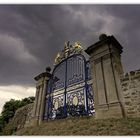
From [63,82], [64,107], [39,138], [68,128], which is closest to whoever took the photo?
[39,138]

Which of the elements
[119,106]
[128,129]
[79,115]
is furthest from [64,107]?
[128,129]

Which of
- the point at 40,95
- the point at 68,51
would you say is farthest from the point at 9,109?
the point at 68,51

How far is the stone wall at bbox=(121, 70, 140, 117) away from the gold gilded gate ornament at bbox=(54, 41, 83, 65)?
7.23 feet

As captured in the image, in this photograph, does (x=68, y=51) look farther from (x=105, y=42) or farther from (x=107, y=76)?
(x=107, y=76)

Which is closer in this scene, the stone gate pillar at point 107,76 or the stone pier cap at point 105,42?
the stone gate pillar at point 107,76

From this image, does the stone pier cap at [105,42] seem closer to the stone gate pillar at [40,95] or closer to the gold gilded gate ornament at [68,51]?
the gold gilded gate ornament at [68,51]

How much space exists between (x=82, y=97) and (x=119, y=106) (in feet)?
4.84

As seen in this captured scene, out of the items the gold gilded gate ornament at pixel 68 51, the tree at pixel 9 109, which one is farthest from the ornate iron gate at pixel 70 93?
the tree at pixel 9 109

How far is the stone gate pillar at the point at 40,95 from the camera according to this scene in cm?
609

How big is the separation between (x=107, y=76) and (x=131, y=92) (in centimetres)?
78

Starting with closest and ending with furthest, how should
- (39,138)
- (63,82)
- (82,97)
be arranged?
Answer: 1. (39,138)
2. (82,97)
3. (63,82)

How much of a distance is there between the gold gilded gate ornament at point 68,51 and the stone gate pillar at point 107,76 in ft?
2.67

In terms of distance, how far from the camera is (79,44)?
20.0ft
